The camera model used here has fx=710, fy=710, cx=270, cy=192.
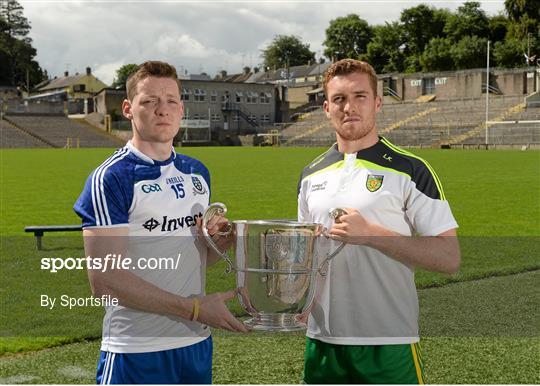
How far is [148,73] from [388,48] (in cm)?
9016

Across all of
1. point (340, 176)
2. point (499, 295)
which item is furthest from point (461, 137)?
point (340, 176)

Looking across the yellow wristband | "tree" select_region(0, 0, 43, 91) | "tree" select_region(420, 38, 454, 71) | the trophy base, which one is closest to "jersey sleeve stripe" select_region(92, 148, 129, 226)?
the yellow wristband

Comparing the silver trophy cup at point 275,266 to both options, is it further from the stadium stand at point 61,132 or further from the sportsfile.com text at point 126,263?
the stadium stand at point 61,132

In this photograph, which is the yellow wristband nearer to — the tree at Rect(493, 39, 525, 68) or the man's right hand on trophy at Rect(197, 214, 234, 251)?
the man's right hand on trophy at Rect(197, 214, 234, 251)

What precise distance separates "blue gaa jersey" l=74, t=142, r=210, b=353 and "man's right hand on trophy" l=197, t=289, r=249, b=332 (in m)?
0.31

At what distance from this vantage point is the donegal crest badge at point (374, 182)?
2664mm

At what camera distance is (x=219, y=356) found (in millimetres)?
5762

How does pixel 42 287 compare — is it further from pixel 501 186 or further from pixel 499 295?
pixel 501 186

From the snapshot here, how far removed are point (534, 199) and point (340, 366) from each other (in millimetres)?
17261

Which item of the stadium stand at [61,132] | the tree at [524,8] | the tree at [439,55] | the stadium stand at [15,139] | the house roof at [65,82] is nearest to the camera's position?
the stadium stand at [15,139]

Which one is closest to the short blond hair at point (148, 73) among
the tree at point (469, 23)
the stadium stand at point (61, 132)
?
the stadium stand at point (61, 132)

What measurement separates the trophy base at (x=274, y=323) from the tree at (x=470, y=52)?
259 ft

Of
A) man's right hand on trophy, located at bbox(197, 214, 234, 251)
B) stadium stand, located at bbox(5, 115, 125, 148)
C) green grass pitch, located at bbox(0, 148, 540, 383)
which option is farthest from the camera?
stadium stand, located at bbox(5, 115, 125, 148)

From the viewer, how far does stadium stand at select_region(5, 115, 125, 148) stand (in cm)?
6900
